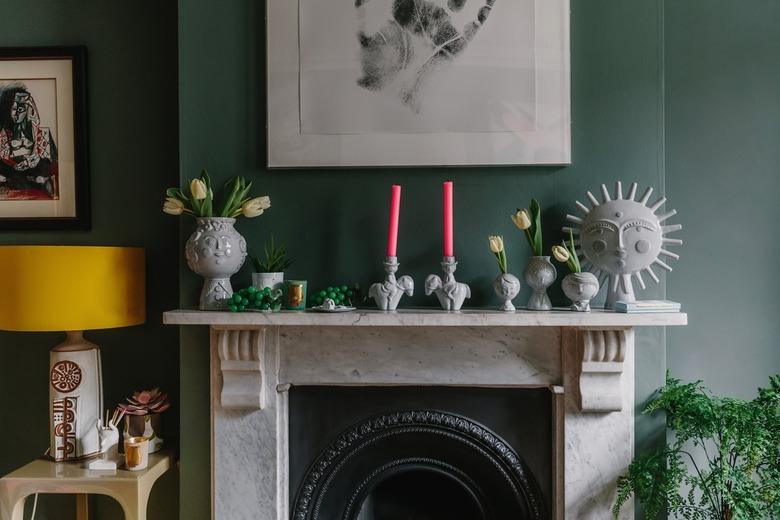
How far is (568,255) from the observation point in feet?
5.21

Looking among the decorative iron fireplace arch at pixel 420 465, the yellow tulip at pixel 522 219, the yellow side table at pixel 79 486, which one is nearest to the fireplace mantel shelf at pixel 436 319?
the yellow tulip at pixel 522 219

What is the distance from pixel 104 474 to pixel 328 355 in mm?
757

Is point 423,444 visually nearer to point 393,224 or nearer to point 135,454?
point 393,224

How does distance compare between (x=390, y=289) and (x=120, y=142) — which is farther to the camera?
(x=120, y=142)

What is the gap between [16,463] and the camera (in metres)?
1.99

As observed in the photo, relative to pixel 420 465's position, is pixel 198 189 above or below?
above

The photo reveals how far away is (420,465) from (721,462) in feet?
2.80

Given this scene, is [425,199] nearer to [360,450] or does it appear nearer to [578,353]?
[578,353]

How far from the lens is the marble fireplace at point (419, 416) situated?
5.45 ft

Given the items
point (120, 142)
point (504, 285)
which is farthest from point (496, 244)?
point (120, 142)

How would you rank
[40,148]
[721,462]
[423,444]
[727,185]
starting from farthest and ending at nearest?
1. [40,148]
2. [727,185]
3. [423,444]
4. [721,462]

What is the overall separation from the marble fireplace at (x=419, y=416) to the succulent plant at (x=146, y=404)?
238 millimetres

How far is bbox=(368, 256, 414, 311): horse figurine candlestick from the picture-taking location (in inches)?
63.3

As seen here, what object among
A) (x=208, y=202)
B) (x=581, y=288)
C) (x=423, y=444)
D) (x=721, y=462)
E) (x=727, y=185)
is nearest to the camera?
(x=721, y=462)
